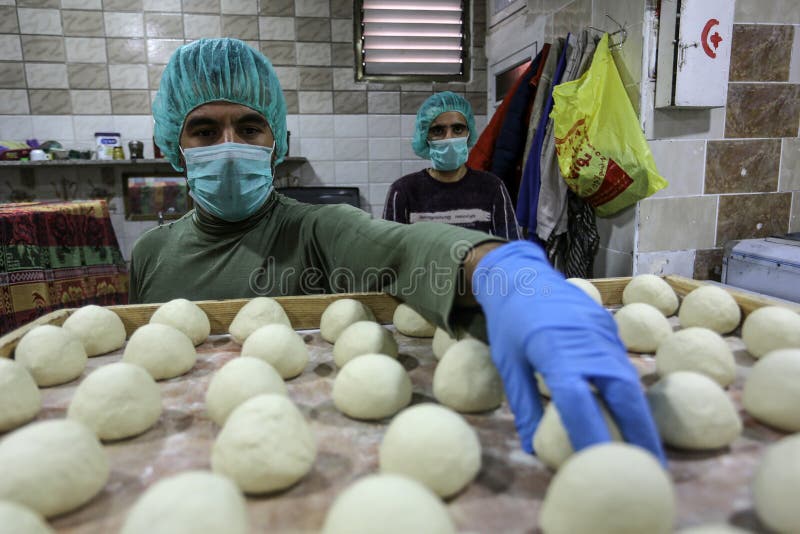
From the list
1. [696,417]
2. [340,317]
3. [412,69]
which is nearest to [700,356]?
[696,417]

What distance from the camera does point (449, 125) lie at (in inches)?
107

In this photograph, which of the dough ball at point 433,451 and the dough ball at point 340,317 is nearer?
the dough ball at point 433,451

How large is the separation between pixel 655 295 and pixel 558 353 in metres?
0.81

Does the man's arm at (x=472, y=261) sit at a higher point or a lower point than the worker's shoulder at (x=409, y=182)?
lower

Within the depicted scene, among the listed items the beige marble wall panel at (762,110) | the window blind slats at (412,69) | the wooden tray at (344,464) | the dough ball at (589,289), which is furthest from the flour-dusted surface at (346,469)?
the window blind slats at (412,69)

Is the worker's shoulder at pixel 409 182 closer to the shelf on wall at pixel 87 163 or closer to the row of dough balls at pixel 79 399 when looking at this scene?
the shelf on wall at pixel 87 163

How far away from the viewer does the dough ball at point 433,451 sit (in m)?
0.69

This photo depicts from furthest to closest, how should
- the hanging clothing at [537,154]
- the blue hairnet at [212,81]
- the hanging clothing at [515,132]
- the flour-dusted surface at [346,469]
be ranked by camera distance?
the hanging clothing at [515,132] → the hanging clothing at [537,154] → the blue hairnet at [212,81] → the flour-dusted surface at [346,469]

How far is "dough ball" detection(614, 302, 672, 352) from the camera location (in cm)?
113

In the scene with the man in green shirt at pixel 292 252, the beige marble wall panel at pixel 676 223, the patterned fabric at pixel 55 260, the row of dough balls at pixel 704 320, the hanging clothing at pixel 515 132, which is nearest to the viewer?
the man in green shirt at pixel 292 252

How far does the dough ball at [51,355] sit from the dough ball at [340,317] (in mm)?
535

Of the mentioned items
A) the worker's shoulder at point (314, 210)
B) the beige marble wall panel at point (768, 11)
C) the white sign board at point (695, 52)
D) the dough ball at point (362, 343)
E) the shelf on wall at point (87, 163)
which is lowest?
the dough ball at point (362, 343)

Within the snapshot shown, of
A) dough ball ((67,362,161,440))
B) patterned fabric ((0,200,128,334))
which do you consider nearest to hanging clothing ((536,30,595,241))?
dough ball ((67,362,161,440))

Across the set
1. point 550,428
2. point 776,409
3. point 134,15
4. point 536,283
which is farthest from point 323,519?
point 134,15
